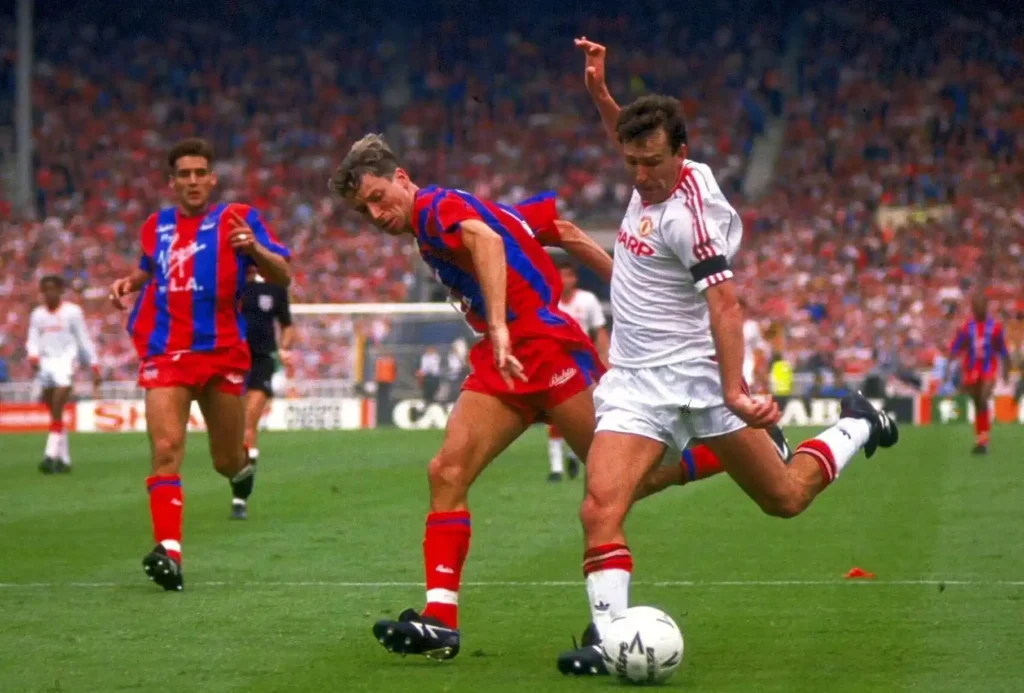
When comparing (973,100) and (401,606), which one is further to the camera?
(973,100)

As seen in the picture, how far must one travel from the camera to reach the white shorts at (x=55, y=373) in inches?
802

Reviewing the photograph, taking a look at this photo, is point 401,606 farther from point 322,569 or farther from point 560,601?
point 322,569

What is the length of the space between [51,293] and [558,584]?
12613 mm

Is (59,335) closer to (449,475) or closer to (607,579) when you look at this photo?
(449,475)

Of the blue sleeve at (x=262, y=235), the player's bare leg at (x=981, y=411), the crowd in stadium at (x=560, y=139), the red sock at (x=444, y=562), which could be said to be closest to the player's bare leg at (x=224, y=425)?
the blue sleeve at (x=262, y=235)

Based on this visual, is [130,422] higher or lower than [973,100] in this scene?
lower

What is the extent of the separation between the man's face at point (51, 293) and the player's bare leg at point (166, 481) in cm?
1155

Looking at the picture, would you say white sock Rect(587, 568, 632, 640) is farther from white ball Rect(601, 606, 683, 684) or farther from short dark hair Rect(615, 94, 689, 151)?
short dark hair Rect(615, 94, 689, 151)

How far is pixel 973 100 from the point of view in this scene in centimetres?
3881

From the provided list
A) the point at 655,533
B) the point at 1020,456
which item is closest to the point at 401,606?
the point at 655,533

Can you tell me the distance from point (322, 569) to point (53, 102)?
3427 cm

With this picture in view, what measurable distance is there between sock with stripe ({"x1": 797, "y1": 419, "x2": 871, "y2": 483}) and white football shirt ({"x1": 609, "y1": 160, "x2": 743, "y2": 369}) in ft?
3.17

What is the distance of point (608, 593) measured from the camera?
6.30m

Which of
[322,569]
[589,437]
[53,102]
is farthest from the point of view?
[53,102]
